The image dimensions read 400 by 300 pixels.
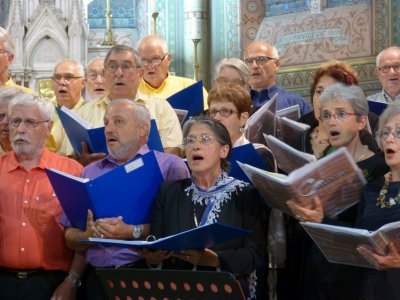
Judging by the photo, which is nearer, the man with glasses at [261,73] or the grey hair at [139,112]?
the grey hair at [139,112]

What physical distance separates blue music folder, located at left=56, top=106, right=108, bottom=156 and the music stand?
2.77 ft

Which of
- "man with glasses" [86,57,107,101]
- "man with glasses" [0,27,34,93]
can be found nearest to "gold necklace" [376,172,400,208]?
"man with glasses" [0,27,34,93]

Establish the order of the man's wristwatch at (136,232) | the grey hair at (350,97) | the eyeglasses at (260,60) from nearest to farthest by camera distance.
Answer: the man's wristwatch at (136,232)
the grey hair at (350,97)
the eyeglasses at (260,60)

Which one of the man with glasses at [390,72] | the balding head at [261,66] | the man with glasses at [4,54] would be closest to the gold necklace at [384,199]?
the man with glasses at [390,72]

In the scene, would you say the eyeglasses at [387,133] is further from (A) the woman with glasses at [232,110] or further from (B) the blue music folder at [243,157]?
(A) the woman with glasses at [232,110]

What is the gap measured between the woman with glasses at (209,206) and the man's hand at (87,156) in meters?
0.59

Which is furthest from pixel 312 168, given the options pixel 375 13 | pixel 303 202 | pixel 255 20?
pixel 255 20

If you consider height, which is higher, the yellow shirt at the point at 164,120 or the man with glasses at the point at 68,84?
the man with glasses at the point at 68,84

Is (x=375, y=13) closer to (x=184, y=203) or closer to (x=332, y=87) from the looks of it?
(x=332, y=87)

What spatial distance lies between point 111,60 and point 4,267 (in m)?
1.26

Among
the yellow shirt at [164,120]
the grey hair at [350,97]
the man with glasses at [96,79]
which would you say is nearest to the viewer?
the grey hair at [350,97]

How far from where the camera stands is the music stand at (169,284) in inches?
120

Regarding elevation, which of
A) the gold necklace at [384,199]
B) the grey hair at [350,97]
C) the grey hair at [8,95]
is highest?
the grey hair at [8,95]

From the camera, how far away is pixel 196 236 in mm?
3006
